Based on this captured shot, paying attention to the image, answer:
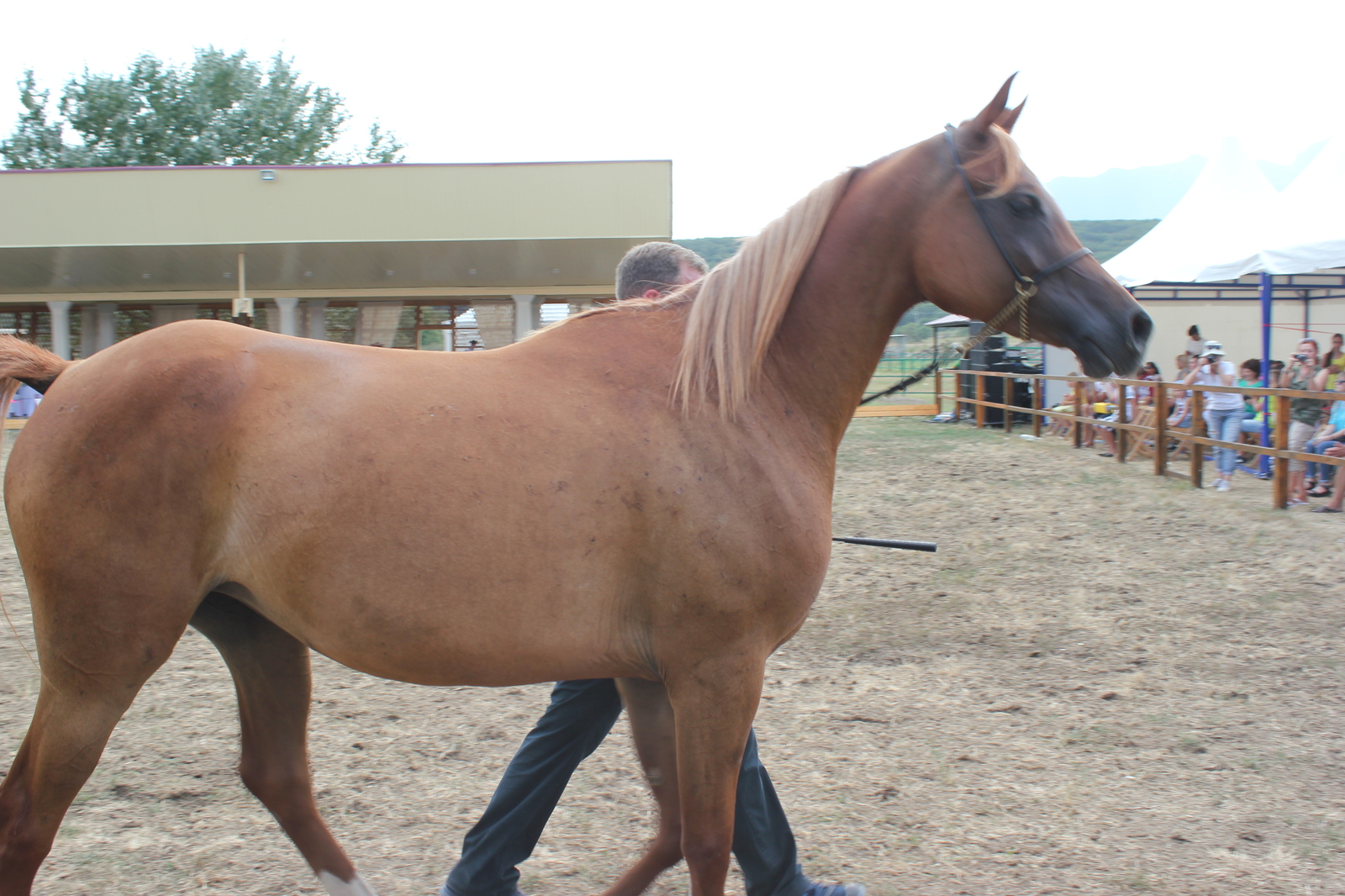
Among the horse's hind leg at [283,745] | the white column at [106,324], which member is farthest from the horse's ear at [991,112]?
the white column at [106,324]

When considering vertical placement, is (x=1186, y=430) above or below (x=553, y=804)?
above

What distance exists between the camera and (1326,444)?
830 cm

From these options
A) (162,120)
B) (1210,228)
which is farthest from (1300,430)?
(162,120)

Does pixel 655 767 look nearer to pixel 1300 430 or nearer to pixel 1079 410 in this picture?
pixel 1300 430

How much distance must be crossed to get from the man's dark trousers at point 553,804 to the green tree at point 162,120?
38253 mm

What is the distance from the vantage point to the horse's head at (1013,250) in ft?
6.36

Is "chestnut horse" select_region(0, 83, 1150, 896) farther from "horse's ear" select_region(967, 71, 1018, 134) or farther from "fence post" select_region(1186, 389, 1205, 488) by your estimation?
"fence post" select_region(1186, 389, 1205, 488)

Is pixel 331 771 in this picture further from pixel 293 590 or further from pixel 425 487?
pixel 425 487

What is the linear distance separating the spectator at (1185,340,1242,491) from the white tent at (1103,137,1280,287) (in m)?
1.03

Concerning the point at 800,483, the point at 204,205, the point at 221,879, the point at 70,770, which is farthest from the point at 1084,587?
the point at 204,205

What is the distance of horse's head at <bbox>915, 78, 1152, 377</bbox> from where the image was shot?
1938 millimetres

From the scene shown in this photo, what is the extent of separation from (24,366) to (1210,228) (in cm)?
1288

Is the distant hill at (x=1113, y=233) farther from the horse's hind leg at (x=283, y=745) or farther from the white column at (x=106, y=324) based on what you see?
the horse's hind leg at (x=283, y=745)

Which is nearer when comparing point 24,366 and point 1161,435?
point 24,366
